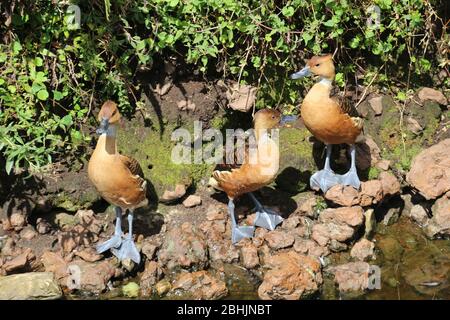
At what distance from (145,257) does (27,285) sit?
3.42ft

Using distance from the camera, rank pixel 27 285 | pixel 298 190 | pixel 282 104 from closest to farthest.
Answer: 1. pixel 27 285
2. pixel 298 190
3. pixel 282 104

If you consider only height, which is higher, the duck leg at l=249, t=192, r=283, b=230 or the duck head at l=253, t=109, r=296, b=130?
the duck head at l=253, t=109, r=296, b=130

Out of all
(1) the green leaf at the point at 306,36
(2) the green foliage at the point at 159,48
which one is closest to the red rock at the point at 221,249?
(2) the green foliage at the point at 159,48

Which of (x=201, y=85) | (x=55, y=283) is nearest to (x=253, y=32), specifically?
(x=201, y=85)

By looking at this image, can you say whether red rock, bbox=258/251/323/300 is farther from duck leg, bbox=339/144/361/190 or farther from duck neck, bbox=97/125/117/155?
duck neck, bbox=97/125/117/155

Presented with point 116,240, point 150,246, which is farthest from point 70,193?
point 150,246

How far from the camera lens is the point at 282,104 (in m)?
7.40

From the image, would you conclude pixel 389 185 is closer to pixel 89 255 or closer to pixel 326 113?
pixel 326 113

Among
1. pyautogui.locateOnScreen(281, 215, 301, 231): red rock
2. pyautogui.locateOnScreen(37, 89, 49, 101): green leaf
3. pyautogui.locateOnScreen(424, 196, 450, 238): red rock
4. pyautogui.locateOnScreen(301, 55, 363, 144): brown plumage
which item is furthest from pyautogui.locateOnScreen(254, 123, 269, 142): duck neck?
pyautogui.locateOnScreen(37, 89, 49, 101): green leaf

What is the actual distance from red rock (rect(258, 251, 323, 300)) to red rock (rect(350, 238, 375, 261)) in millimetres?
478

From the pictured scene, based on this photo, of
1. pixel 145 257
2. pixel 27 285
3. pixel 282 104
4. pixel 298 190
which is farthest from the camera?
pixel 282 104

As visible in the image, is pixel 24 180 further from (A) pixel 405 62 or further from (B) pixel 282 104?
(A) pixel 405 62

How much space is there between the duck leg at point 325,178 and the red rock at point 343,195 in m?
0.06

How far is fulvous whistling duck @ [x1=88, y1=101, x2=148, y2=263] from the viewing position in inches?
234
